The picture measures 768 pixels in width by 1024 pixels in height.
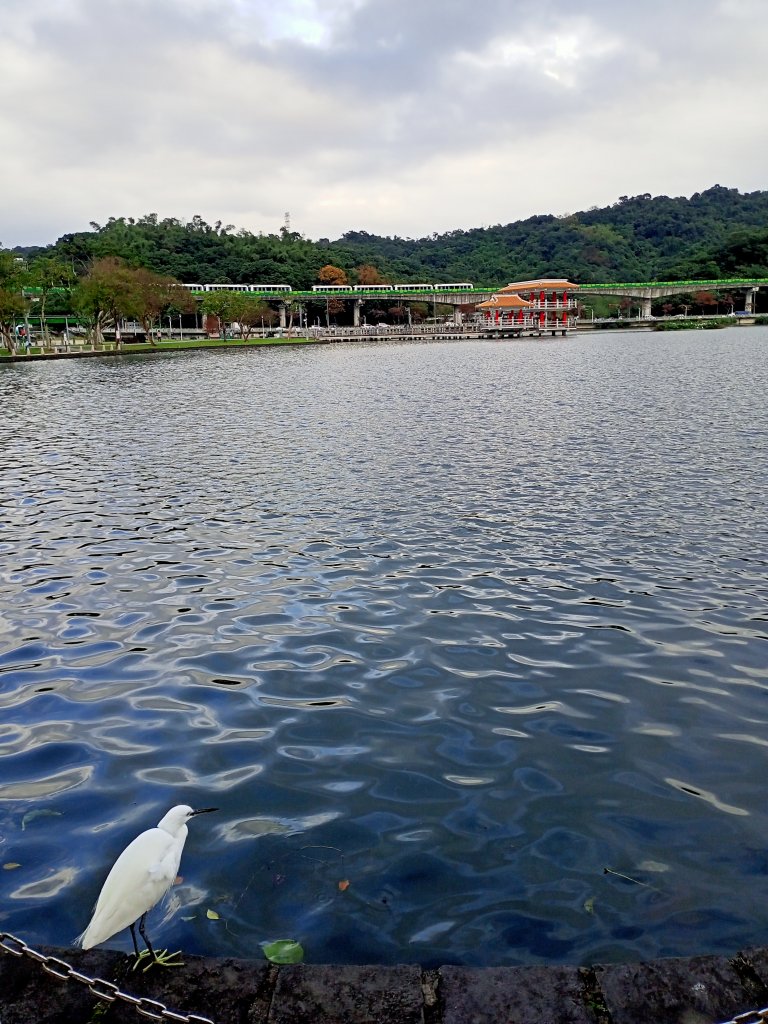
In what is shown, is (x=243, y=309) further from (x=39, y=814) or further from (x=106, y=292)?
(x=39, y=814)

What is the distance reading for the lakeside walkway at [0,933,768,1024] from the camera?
3.15 m

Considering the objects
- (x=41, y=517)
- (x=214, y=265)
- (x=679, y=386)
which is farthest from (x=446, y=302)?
(x=41, y=517)

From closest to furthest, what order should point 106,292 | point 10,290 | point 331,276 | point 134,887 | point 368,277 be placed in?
point 134,887, point 10,290, point 106,292, point 331,276, point 368,277

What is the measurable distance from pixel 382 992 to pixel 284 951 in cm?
97

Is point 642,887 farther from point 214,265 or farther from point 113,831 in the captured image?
point 214,265

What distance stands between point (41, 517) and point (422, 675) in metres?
9.50

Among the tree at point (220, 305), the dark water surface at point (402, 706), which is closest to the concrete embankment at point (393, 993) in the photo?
the dark water surface at point (402, 706)

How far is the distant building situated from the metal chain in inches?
5669

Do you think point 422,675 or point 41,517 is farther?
point 41,517

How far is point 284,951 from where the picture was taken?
13.4ft

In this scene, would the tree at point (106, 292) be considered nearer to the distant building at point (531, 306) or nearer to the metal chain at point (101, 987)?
the metal chain at point (101, 987)

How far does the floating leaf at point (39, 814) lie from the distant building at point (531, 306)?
142201mm

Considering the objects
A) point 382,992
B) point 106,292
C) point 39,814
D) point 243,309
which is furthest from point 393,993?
point 243,309

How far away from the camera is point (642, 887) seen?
4590 mm
